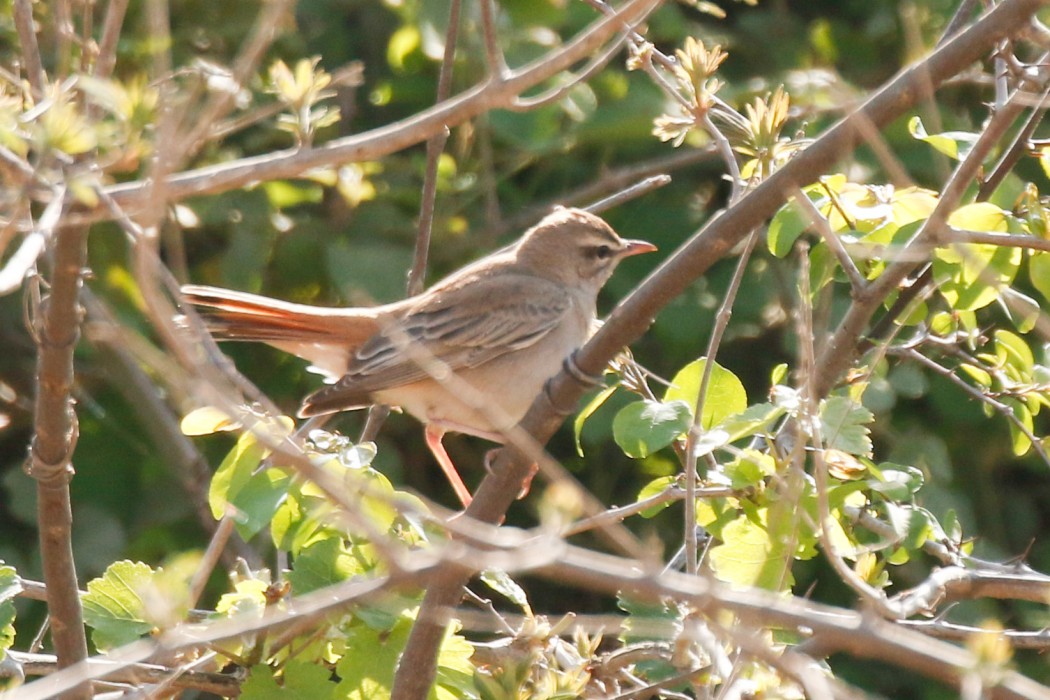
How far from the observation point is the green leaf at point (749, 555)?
2.64 metres

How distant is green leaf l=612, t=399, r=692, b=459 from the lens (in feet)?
8.97

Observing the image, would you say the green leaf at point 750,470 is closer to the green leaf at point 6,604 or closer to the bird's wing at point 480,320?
the green leaf at point 6,604

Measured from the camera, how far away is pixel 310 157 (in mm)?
2289

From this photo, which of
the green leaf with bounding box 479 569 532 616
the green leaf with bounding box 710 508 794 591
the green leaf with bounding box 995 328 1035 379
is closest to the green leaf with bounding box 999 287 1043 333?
the green leaf with bounding box 995 328 1035 379

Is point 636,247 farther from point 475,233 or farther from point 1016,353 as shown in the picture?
point 1016,353

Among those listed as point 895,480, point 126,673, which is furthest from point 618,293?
point 126,673

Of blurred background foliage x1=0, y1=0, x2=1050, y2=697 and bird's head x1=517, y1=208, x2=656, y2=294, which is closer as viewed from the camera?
blurred background foliage x1=0, y1=0, x2=1050, y2=697

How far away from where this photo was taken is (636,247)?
5066 millimetres

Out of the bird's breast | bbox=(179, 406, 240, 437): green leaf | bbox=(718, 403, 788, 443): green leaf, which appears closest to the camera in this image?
bbox=(718, 403, 788, 443): green leaf

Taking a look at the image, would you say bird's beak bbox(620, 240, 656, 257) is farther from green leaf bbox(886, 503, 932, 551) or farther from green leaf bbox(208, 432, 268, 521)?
green leaf bbox(208, 432, 268, 521)

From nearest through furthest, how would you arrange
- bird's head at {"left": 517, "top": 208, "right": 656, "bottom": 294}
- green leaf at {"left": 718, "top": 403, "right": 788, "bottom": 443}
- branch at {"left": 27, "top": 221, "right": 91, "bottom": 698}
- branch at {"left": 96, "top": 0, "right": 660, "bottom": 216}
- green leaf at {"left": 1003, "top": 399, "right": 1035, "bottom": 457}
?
branch at {"left": 96, "top": 0, "right": 660, "bottom": 216} < branch at {"left": 27, "top": 221, "right": 91, "bottom": 698} < green leaf at {"left": 718, "top": 403, "right": 788, "bottom": 443} < green leaf at {"left": 1003, "top": 399, "right": 1035, "bottom": 457} < bird's head at {"left": 517, "top": 208, "right": 656, "bottom": 294}

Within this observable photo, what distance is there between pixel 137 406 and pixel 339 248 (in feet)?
3.20

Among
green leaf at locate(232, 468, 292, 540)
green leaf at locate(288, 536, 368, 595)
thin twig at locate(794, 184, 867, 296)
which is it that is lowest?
green leaf at locate(288, 536, 368, 595)

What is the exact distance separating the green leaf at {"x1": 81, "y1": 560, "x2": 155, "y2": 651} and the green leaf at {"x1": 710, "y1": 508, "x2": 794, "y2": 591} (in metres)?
1.20
